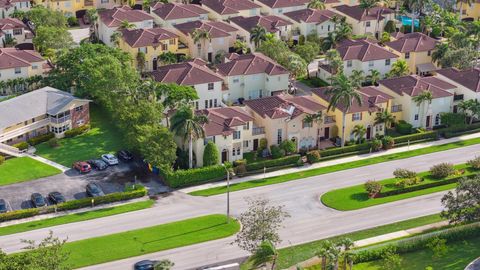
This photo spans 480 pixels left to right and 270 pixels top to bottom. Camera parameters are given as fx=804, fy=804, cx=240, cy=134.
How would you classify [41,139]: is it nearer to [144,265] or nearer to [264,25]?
[144,265]

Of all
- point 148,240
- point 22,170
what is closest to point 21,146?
point 22,170

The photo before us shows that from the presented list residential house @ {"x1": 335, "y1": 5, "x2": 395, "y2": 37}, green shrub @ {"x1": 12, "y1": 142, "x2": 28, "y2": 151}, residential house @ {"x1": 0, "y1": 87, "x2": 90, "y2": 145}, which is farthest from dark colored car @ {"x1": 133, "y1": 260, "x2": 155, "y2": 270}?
residential house @ {"x1": 335, "y1": 5, "x2": 395, "y2": 37}

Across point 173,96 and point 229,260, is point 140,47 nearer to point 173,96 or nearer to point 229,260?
point 173,96

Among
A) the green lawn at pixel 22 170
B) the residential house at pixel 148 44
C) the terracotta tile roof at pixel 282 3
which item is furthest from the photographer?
the terracotta tile roof at pixel 282 3

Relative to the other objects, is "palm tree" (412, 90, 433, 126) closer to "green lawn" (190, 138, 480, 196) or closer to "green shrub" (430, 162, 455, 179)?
"green lawn" (190, 138, 480, 196)

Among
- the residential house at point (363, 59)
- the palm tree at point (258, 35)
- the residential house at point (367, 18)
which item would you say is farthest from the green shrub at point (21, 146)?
the residential house at point (367, 18)

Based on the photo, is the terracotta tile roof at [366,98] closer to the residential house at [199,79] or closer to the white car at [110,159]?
the residential house at [199,79]
